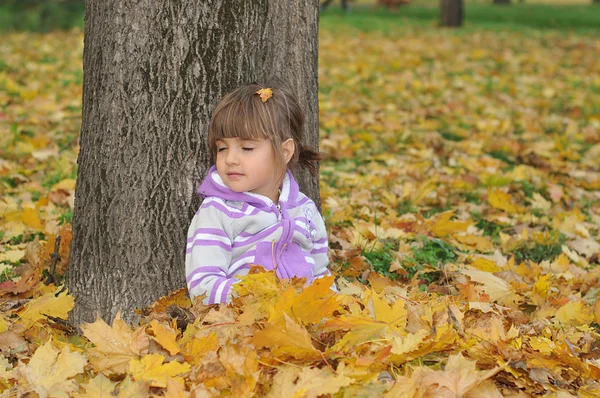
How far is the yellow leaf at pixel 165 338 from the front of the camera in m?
2.03

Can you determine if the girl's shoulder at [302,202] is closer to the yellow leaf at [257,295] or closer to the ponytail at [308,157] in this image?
the ponytail at [308,157]

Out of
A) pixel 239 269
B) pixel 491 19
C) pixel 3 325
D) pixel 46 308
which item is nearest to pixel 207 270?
pixel 239 269

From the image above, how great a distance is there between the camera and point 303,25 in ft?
9.54

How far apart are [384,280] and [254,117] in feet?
3.16

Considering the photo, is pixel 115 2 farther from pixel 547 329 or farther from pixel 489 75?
pixel 489 75

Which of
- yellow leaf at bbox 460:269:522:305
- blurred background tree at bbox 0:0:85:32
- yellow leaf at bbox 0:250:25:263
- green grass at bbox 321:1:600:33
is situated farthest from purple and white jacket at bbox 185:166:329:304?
green grass at bbox 321:1:600:33

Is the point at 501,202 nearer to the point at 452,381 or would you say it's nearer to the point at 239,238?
the point at 239,238

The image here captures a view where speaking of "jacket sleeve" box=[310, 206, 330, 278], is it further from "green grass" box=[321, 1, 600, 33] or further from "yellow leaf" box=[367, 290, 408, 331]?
"green grass" box=[321, 1, 600, 33]

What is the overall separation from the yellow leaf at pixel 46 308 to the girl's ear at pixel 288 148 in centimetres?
96

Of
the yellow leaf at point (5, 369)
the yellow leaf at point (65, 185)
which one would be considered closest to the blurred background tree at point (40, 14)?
the yellow leaf at point (65, 185)

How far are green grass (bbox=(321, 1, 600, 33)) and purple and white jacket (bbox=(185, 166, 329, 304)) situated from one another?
14518 millimetres

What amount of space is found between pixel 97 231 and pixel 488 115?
5.98 metres

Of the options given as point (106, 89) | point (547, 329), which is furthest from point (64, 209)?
point (547, 329)

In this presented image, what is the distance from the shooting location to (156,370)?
1.91 m
